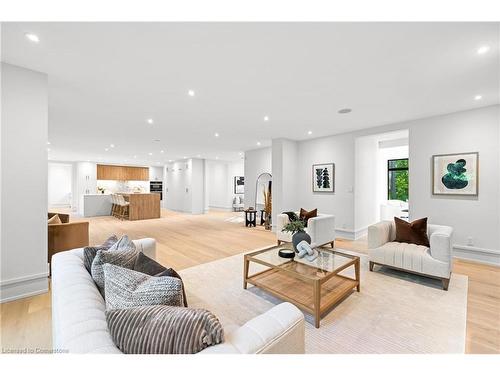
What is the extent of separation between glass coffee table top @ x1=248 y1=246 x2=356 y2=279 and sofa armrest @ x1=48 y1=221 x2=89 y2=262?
2923 mm

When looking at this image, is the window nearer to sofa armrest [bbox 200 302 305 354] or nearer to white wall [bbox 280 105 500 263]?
white wall [bbox 280 105 500 263]

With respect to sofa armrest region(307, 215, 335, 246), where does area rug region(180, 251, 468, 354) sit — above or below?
below

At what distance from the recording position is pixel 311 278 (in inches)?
84.0

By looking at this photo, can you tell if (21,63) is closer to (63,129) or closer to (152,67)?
(152,67)

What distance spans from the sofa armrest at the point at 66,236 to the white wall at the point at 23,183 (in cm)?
86

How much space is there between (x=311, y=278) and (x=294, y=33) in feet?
7.29

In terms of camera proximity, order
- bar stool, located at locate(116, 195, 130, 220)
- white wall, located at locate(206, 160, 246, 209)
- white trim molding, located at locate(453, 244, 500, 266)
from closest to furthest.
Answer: white trim molding, located at locate(453, 244, 500, 266) → bar stool, located at locate(116, 195, 130, 220) → white wall, located at locate(206, 160, 246, 209)

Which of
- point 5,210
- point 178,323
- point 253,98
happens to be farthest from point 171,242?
point 178,323

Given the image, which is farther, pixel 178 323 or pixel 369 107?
pixel 369 107

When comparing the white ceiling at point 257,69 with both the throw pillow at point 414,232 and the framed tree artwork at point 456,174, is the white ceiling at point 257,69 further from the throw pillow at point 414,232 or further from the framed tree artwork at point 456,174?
the throw pillow at point 414,232

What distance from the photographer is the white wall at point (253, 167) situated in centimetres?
761

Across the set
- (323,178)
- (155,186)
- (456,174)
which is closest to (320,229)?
(323,178)

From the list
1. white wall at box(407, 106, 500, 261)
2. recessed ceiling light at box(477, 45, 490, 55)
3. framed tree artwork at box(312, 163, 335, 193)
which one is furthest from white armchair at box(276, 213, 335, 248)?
recessed ceiling light at box(477, 45, 490, 55)

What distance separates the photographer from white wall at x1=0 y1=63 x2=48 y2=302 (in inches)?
93.4
